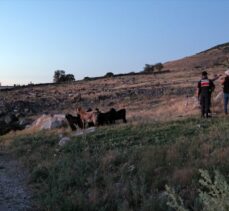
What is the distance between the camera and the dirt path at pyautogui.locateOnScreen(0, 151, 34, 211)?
34.4 ft

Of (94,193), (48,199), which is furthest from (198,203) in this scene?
(48,199)

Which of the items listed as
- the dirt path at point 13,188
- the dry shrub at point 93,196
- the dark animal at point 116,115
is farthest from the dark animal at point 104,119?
the dry shrub at point 93,196

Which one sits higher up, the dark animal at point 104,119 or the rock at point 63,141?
the rock at point 63,141

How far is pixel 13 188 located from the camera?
39.2 feet

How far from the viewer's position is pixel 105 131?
1805 centimetres

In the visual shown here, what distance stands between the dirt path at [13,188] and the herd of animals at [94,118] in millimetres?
5841

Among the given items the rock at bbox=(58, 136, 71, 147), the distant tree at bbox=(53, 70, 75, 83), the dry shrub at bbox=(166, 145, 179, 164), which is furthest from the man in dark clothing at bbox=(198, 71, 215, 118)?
Answer: the distant tree at bbox=(53, 70, 75, 83)

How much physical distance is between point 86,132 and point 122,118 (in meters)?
3.49

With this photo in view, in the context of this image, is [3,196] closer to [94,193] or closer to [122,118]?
[94,193]

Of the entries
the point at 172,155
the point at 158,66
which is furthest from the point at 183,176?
the point at 158,66

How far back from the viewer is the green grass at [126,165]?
32.6 ft

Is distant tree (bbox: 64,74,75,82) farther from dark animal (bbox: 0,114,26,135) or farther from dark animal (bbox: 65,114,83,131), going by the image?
dark animal (bbox: 65,114,83,131)

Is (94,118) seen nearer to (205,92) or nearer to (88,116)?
(88,116)

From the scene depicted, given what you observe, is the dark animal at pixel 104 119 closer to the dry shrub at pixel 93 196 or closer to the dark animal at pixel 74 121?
the dark animal at pixel 74 121
